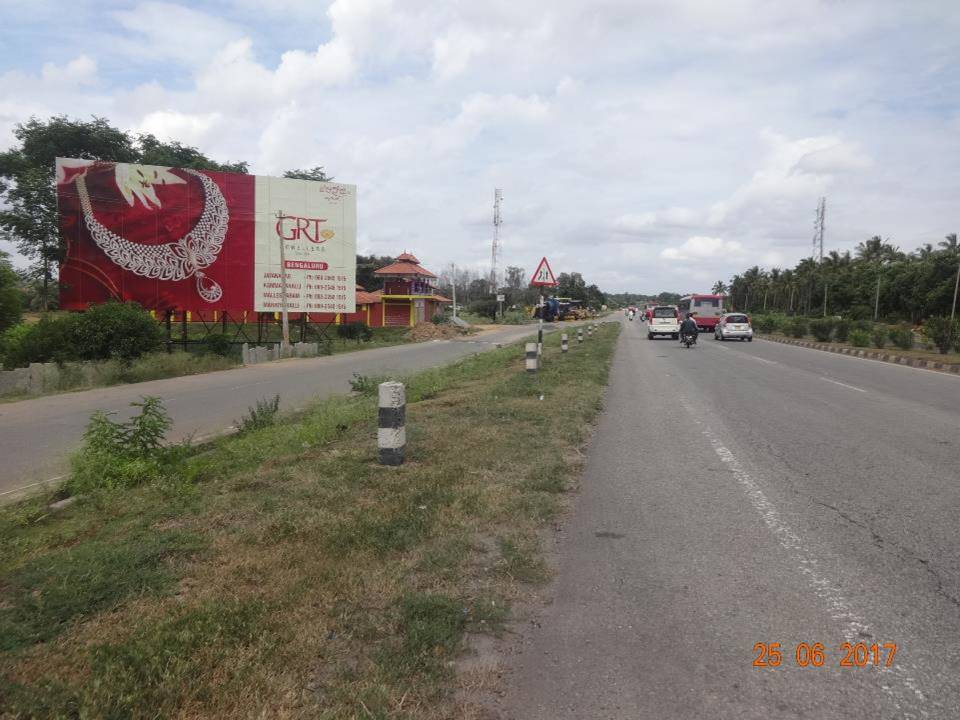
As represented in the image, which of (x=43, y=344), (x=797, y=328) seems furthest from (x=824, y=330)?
(x=43, y=344)

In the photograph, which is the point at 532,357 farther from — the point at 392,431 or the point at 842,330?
the point at 842,330

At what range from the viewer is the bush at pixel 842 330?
119 ft

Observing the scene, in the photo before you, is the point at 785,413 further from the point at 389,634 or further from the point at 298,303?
the point at 298,303

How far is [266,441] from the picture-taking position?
332 inches

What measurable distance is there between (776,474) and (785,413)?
4.30 meters

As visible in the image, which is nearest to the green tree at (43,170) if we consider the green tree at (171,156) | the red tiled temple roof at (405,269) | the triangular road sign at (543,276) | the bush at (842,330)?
the green tree at (171,156)

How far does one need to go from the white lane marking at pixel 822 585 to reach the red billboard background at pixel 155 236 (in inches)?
1018

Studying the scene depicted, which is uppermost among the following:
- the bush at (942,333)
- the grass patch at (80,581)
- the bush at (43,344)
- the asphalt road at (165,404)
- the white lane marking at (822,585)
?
the bush at (942,333)

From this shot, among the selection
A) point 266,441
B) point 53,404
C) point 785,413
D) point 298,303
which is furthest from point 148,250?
point 785,413

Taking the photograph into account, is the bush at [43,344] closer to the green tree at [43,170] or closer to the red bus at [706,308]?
the green tree at [43,170]

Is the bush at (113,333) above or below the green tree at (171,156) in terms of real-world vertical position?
below

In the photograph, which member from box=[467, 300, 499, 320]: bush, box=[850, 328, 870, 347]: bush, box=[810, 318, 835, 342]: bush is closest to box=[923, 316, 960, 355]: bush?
box=[850, 328, 870, 347]: bush

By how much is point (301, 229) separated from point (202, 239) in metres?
4.06

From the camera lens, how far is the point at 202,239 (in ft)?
91.4
